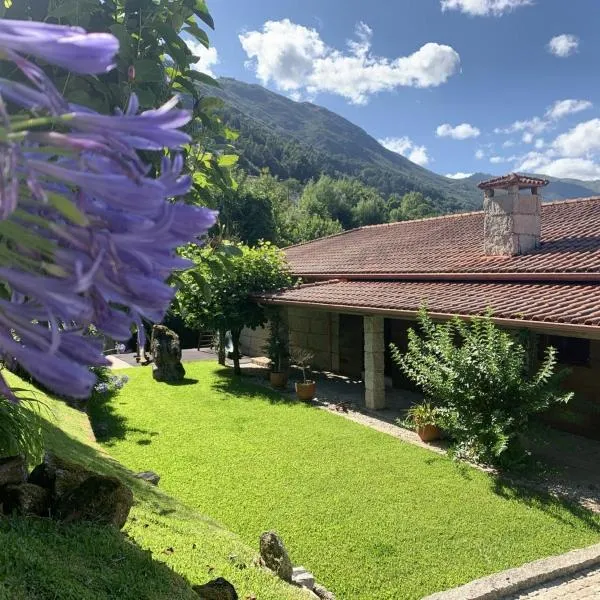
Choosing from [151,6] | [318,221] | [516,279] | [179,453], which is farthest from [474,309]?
[318,221]

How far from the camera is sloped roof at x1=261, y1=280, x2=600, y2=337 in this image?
332 inches

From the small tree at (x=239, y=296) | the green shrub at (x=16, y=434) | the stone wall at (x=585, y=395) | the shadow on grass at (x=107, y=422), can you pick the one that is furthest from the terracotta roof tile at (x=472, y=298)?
the green shrub at (x=16, y=434)

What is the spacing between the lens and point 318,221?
57938 mm

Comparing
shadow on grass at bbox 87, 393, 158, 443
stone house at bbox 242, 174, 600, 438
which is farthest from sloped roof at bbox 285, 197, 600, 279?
shadow on grass at bbox 87, 393, 158, 443

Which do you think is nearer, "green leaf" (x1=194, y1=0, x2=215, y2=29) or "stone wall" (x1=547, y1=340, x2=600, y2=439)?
"green leaf" (x1=194, y1=0, x2=215, y2=29)

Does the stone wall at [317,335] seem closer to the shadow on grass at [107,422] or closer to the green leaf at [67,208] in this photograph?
the shadow on grass at [107,422]

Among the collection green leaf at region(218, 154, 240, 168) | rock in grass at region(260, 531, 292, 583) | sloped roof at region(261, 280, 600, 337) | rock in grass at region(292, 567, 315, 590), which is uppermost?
green leaf at region(218, 154, 240, 168)

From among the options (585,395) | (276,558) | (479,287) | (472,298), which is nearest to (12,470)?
(276,558)

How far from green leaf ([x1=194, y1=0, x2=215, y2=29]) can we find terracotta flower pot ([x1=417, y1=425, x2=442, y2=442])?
9.12m

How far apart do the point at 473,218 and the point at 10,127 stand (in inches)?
750

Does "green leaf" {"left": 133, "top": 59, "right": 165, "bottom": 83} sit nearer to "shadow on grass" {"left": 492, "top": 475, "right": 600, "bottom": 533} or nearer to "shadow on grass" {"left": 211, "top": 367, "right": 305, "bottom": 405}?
"shadow on grass" {"left": 492, "top": 475, "right": 600, "bottom": 533}

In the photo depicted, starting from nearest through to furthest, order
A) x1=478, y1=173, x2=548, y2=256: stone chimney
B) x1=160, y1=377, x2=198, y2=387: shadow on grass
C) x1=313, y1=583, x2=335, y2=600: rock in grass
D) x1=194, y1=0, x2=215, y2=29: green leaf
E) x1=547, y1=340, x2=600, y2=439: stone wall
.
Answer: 1. x1=194, y1=0, x2=215, y2=29: green leaf
2. x1=313, y1=583, x2=335, y2=600: rock in grass
3. x1=547, y1=340, x2=600, y2=439: stone wall
4. x1=478, y1=173, x2=548, y2=256: stone chimney
5. x1=160, y1=377, x2=198, y2=387: shadow on grass

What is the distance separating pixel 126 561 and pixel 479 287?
9.92 m

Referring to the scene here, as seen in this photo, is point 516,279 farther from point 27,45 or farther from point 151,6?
point 27,45
